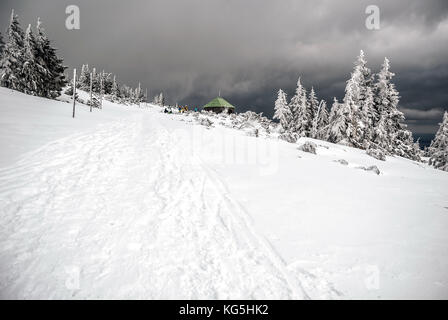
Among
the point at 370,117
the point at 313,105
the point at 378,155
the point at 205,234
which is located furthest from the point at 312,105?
the point at 205,234

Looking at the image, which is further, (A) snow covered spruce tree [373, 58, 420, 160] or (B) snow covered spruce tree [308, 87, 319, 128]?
(B) snow covered spruce tree [308, 87, 319, 128]

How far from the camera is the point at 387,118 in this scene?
28.6m

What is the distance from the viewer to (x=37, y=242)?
10.2 ft

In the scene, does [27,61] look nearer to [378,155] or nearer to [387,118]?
[378,155]

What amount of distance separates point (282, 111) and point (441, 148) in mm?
25211

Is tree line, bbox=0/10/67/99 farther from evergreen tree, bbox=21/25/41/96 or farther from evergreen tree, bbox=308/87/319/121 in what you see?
evergreen tree, bbox=308/87/319/121

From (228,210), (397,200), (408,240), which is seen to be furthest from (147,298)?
(397,200)

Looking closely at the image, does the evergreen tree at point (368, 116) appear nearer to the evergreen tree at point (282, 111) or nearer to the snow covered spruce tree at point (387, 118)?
the snow covered spruce tree at point (387, 118)

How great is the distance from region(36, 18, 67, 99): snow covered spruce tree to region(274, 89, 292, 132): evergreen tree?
40697 millimetres

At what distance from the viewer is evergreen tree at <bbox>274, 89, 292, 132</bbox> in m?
44.4

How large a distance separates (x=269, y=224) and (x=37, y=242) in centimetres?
387

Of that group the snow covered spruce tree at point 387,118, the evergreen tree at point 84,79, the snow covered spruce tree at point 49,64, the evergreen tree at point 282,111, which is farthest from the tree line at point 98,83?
the snow covered spruce tree at point 387,118

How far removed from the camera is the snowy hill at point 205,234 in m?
2.60

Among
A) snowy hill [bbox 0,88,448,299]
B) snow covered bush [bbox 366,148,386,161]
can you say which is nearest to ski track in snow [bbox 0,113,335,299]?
snowy hill [bbox 0,88,448,299]
